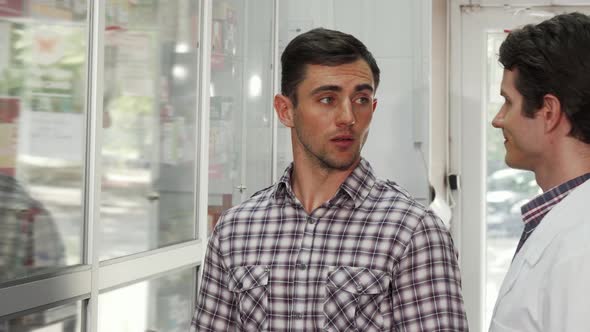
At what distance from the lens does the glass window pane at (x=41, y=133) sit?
176cm

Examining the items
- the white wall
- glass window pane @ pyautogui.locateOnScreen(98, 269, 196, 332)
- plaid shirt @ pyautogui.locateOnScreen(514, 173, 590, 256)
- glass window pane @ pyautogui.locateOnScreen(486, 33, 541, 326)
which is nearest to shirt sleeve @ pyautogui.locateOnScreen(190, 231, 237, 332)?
plaid shirt @ pyautogui.locateOnScreen(514, 173, 590, 256)

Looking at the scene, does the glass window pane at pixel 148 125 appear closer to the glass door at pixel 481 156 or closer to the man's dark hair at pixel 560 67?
the man's dark hair at pixel 560 67

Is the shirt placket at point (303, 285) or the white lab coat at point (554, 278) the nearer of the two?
the white lab coat at point (554, 278)

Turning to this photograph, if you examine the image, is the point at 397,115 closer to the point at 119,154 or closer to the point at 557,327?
the point at 119,154

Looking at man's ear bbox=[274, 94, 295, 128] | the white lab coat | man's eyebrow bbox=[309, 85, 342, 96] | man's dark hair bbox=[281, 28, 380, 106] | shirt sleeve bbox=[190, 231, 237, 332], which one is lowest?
shirt sleeve bbox=[190, 231, 237, 332]

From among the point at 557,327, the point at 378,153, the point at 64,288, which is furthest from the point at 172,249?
the point at 557,327

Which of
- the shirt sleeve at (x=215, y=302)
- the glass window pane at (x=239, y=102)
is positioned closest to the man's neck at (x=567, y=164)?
the shirt sleeve at (x=215, y=302)

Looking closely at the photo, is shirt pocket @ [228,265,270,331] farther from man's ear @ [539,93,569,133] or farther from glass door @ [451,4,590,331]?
glass door @ [451,4,590,331]

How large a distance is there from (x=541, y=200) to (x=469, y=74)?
3.22 m

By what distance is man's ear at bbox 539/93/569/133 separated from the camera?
130 cm

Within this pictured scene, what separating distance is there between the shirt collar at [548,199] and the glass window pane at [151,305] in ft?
4.04

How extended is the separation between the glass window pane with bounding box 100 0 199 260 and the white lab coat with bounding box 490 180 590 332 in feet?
4.42

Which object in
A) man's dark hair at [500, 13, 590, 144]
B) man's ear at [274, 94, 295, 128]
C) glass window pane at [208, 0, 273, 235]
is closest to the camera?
man's dark hair at [500, 13, 590, 144]

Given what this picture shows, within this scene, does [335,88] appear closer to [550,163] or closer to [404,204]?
[404,204]
